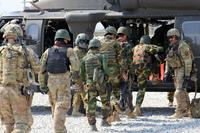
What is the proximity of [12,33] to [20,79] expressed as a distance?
2.08ft

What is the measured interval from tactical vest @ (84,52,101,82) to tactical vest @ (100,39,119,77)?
916mm

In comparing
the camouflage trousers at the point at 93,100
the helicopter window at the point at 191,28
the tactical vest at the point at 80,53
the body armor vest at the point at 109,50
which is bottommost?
the camouflage trousers at the point at 93,100

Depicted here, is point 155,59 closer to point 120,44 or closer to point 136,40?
point 136,40

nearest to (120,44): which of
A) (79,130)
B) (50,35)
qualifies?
(79,130)

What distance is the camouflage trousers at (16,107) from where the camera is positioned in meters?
7.41

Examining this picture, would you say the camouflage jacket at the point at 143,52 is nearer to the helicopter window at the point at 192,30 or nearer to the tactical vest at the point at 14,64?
the helicopter window at the point at 192,30

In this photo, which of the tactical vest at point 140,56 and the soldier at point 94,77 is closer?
the soldier at point 94,77

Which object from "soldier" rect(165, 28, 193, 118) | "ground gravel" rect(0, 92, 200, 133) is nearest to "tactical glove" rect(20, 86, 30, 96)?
"ground gravel" rect(0, 92, 200, 133)

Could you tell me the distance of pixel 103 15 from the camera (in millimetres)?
12250

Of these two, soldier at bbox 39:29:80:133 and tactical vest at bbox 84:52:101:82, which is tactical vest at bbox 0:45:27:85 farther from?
tactical vest at bbox 84:52:101:82

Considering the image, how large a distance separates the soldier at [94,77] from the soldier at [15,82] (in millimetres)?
2130

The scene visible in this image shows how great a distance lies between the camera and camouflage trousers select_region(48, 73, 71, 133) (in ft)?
27.6

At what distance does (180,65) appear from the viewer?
11.1 meters

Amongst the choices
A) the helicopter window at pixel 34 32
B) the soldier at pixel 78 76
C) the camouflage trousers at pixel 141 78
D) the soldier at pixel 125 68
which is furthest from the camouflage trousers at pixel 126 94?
the helicopter window at pixel 34 32
